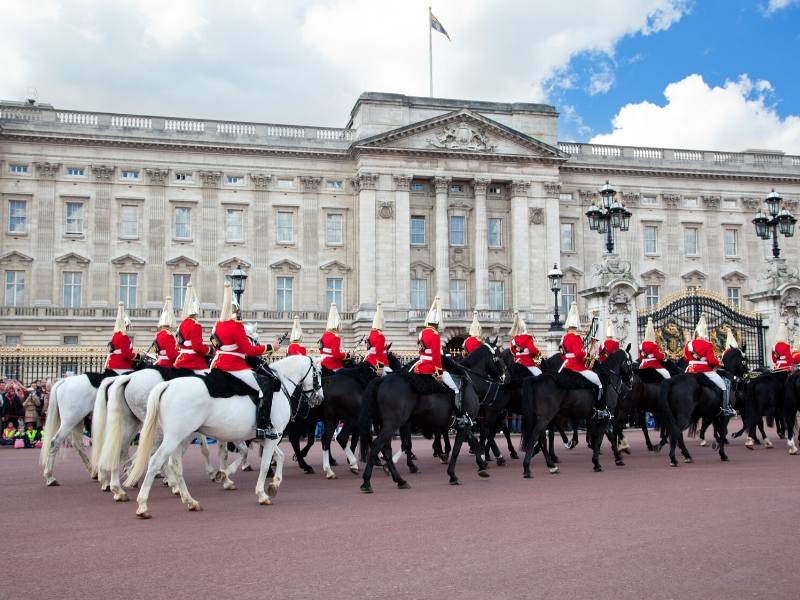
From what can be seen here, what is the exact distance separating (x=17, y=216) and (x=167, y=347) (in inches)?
1449

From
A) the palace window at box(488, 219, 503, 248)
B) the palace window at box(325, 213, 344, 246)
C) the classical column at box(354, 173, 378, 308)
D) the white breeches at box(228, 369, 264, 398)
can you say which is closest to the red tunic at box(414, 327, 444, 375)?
the white breeches at box(228, 369, 264, 398)

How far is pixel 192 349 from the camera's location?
12781 millimetres

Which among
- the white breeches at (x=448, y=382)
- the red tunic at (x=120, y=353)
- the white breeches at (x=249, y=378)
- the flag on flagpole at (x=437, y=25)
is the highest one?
the flag on flagpole at (x=437, y=25)

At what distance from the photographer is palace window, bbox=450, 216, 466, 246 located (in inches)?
2000

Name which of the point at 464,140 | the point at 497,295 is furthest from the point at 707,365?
the point at 464,140

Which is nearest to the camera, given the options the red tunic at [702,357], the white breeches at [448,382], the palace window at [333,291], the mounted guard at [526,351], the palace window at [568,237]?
the white breeches at [448,382]

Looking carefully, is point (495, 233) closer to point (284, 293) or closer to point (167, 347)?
point (284, 293)

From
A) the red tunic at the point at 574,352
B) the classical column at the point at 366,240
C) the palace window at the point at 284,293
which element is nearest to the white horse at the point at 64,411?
the red tunic at the point at 574,352

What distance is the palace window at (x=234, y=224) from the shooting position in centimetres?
4825

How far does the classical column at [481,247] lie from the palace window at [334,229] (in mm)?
8021

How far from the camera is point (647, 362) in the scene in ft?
60.8

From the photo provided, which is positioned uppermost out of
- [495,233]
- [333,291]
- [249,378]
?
[495,233]

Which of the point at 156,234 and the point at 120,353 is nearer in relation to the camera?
the point at 120,353

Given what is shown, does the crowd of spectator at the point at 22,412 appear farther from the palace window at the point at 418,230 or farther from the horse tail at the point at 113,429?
the palace window at the point at 418,230
